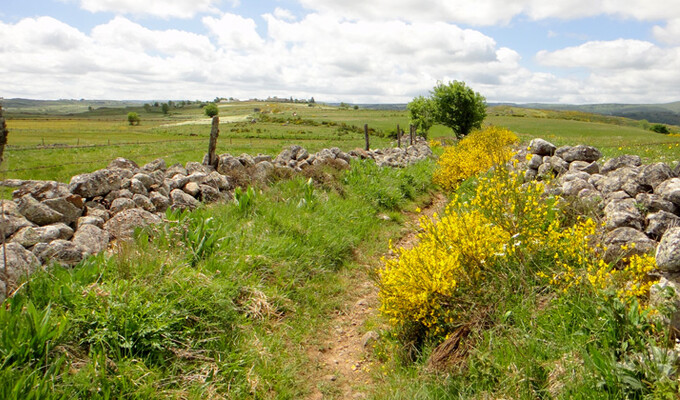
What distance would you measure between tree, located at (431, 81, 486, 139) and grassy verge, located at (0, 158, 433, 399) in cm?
3748

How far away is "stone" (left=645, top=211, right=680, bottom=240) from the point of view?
15.5 feet

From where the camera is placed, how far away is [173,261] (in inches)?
184

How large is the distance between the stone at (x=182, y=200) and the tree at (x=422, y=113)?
34587mm

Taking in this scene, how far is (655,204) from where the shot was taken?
5.14m

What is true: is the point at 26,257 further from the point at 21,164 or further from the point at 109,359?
the point at 21,164

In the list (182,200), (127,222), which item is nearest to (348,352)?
(127,222)

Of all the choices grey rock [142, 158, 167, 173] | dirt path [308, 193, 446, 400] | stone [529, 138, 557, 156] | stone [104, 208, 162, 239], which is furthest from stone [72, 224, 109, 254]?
stone [529, 138, 557, 156]

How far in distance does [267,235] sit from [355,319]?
1.97 meters

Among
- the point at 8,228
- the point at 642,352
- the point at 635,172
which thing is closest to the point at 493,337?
the point at 642,352

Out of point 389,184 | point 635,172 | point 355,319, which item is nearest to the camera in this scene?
point 355,319

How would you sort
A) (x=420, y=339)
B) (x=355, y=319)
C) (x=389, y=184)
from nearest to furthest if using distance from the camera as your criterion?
(x=420, y=339) → (x=355, y=319) → (x=389, y=184)

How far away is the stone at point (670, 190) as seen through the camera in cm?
508

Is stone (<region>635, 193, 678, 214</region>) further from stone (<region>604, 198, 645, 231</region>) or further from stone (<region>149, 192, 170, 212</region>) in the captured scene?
stone (<region>149, 192, 170, 212</region>)

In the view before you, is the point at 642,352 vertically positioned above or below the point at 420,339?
above
